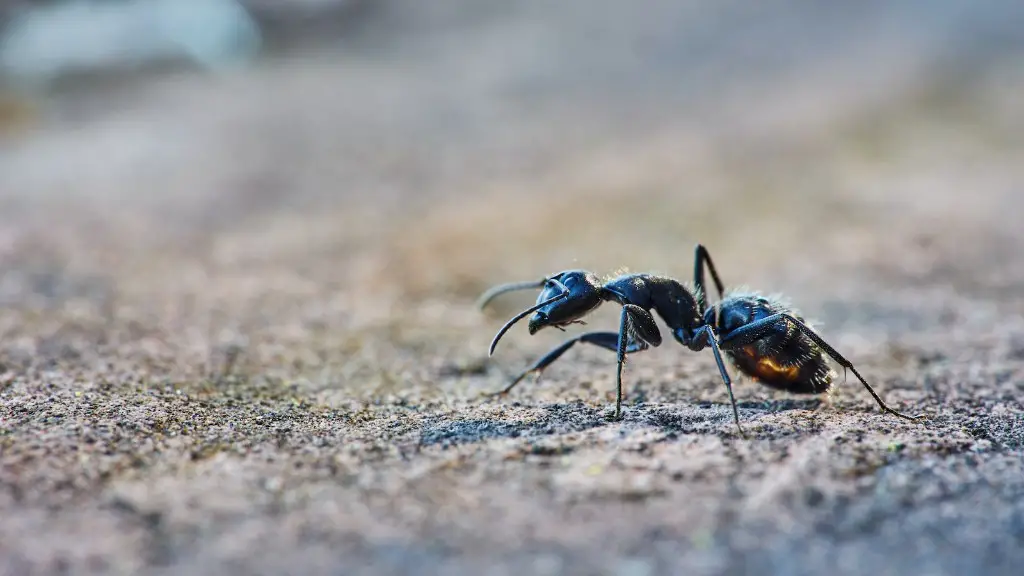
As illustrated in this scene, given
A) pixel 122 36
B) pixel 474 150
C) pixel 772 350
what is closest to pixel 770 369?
pixel 772 350

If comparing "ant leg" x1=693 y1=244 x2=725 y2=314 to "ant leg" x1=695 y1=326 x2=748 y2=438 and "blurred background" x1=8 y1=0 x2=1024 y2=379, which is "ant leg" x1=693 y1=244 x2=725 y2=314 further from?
"blurred background" x1=8 y1=0 x2=1024 y2=379

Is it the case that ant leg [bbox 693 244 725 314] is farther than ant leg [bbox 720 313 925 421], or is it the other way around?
ant leg [bbox 693 244 725 314]

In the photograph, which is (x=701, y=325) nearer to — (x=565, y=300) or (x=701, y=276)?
(x=701, y=276)

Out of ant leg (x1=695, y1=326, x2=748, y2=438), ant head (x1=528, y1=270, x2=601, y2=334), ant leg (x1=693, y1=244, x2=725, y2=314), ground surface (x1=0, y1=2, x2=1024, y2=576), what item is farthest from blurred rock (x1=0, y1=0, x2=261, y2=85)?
ant leg (x1=695, y1=326, x2=748, y2=438)

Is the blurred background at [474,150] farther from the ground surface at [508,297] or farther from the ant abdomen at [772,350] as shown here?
the ant abdomen at [772,350]

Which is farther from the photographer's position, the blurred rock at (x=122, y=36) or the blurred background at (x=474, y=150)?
the blurred rock at (x=122, y=36)

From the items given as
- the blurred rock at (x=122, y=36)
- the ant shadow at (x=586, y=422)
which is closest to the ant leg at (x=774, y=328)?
the ant shadow at (x=586, y=422)
